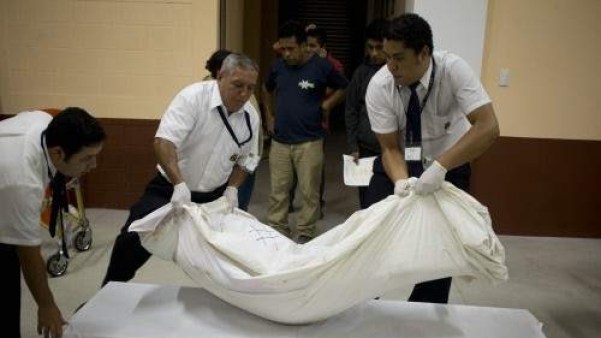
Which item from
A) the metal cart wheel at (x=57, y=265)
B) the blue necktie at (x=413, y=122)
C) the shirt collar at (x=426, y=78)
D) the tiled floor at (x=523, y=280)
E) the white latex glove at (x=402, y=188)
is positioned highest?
the shirt collar at (x=426, y=78)

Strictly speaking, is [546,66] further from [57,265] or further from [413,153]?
[57,265]

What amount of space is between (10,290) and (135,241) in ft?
1.57

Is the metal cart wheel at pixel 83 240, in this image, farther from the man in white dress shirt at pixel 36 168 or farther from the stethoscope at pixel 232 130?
the man in white dress shirt at pixel 36 168

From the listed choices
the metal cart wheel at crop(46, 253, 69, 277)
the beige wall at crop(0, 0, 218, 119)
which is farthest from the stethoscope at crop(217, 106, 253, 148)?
the beige wall at crop(0, 0, 218, 119)

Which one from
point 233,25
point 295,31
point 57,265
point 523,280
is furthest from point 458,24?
point 57,265

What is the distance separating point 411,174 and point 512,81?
1875 mm

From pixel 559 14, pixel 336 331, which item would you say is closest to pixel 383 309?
pixel 336 331

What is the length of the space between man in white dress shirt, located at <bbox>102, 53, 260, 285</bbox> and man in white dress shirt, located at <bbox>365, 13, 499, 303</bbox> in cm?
51

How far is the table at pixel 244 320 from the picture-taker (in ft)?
5.06

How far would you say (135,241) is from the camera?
6.73 ft

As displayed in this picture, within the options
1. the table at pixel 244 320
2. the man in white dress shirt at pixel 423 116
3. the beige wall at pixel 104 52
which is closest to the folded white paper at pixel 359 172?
the man in white dress shirt at pixel 423 116

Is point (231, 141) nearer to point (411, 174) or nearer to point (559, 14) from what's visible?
point (411, 174)

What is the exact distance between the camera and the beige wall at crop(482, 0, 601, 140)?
3.46m

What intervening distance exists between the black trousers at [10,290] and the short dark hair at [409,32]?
1.32 m
